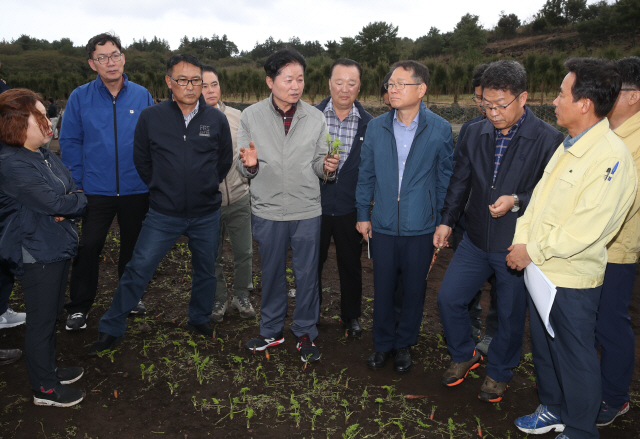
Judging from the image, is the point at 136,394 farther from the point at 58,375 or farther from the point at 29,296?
the point at 29,296

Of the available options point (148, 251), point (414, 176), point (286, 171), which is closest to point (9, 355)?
point (148, 251)

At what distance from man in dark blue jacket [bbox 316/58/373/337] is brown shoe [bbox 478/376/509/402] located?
1.23 meters

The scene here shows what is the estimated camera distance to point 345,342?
4031mm

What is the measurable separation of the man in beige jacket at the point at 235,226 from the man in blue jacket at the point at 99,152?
75cm

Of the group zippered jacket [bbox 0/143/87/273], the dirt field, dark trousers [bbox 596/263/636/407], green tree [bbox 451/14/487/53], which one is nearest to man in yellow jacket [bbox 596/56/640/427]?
dark trousers [bbox 596/263/636/407]

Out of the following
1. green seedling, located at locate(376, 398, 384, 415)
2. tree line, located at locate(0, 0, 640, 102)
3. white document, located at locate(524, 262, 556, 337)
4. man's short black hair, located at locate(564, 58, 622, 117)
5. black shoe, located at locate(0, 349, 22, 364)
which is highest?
tree line, located at locate(0, 0, 640, 102)

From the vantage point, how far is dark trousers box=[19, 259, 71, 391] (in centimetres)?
289

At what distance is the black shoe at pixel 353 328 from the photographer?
162 inches

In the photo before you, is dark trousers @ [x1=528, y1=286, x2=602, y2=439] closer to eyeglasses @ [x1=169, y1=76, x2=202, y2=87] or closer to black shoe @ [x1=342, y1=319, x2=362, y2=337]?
black shoe @ [x1=342, y1=319, x2=362, y2=337]

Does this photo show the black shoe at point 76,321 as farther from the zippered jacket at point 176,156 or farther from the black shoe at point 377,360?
the black shoe at point 377,360

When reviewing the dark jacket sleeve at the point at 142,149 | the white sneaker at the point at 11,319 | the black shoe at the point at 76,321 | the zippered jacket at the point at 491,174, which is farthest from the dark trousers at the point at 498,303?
the white sneaker at the point at 11,319

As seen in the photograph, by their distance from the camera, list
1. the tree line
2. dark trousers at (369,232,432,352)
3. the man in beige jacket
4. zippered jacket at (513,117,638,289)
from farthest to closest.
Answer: the tree line
the man in beige jacket
dark trousers at (369,232,432,352)
zippered jacket at (513,117,638,289)

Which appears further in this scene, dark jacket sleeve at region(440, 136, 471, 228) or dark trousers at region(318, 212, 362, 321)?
dark trousers at region(318, 212, 362, 321)

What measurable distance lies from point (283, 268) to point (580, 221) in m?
2.18
